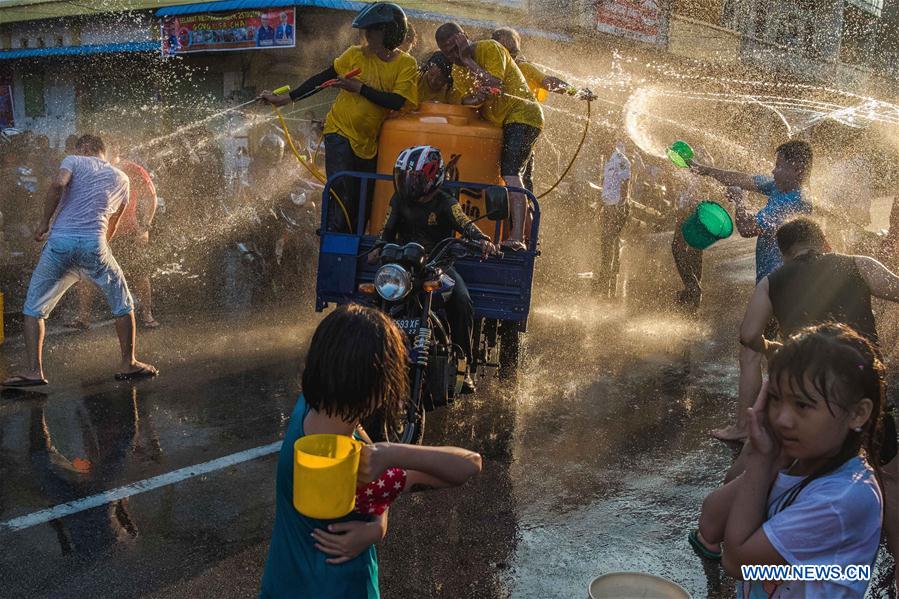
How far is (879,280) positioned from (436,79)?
4.18 metres

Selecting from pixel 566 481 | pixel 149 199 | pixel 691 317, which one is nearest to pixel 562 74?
pixel 691 317

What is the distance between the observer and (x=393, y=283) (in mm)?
4781

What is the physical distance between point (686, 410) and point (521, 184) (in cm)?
220

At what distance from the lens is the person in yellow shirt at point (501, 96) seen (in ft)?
23.4

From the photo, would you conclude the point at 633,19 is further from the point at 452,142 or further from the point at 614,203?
the point at 452,142

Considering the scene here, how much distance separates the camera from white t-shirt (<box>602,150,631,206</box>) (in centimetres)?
1158

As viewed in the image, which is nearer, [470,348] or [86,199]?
[470,348]

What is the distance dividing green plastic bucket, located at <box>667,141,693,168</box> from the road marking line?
12.8 ft

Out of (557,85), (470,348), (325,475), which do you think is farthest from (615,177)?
(325,475)

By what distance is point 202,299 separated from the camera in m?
10.3

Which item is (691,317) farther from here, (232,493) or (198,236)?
(198,236)

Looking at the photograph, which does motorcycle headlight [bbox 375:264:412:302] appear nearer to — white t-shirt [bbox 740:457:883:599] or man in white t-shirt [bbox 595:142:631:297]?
white t-shirt [bbox 740:457:883:599]

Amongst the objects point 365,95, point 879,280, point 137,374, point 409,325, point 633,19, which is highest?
point 633,19

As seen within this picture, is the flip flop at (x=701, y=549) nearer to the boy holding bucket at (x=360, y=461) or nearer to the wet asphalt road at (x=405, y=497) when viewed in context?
the wet asphalt road at (x=405, y=497)
